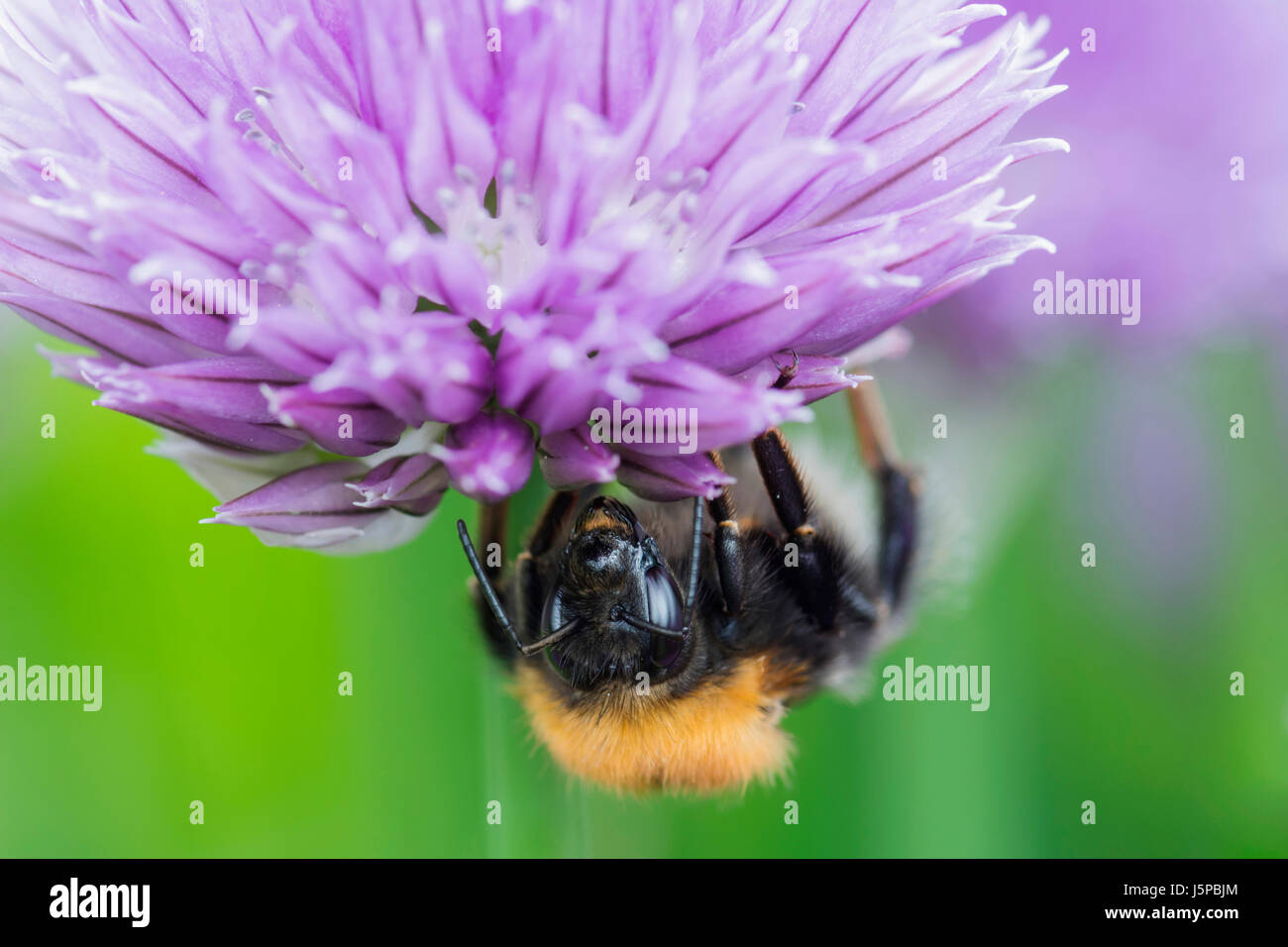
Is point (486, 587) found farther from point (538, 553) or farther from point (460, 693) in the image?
point (460, 693)

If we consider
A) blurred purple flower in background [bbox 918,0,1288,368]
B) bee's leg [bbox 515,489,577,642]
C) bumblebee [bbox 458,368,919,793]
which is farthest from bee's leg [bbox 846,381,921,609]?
blurred purple flower in background [bbox 918,0,1288,368]

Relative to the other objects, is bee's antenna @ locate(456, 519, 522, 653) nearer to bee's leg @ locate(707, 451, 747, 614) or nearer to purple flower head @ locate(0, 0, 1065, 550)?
purple flower head @ locate(0, 0, 1065, 550)

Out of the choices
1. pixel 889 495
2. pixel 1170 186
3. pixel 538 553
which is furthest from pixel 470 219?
pixel 1170 186

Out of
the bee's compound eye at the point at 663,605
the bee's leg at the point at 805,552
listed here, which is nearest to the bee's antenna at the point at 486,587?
the bee's compound eye at the point at 663,605
